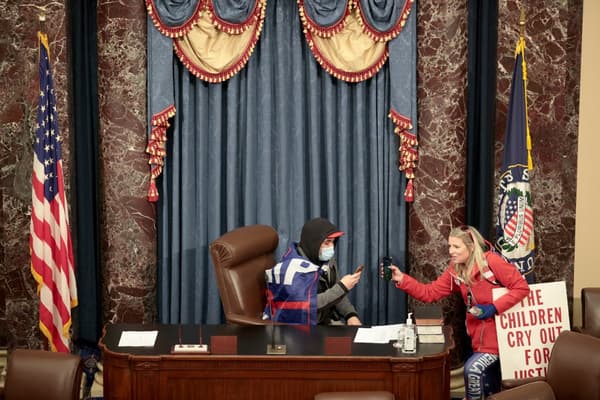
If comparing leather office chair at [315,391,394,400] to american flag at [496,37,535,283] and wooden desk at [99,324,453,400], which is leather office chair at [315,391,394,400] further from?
american flag at [496,37,535,283]

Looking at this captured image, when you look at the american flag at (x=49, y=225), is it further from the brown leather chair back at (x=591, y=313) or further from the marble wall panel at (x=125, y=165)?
the brown leather chair back at (x=591, y=313)

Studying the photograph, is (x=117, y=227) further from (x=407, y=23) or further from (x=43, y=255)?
(x=407, y=23)

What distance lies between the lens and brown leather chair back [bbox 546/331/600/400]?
4.77 meters

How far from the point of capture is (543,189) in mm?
6574

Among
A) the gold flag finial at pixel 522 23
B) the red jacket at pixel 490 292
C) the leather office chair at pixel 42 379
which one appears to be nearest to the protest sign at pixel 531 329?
the red jacket at pixel 490 292

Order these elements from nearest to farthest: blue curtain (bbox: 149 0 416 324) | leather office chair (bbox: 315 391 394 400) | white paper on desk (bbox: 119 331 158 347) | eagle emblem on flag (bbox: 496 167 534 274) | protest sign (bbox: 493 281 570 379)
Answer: leather office chair (bbox: 315 391 394 400) < white paper on desk (bbox: 119 331 158 347) < protest sign (bbox: 493 281 570 379) < eagle emblem on flag (bbox: 496 167 534 274) < blue curtain (bbox: 149 0 416 324)

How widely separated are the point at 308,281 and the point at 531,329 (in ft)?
4.58

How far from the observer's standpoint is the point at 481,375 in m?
5.63

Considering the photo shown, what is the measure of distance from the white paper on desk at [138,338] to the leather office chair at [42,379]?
0.48m

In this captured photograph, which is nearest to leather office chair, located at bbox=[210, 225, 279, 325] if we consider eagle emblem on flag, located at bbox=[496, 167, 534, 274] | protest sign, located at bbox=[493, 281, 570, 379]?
protest sign, located at bbox=[493, 281, 570, 379]

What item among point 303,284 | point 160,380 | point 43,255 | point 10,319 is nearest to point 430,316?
point 303,284

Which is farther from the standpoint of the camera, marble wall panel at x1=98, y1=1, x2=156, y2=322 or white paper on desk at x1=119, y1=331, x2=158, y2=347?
marble wall panel at x1=98, y1=1, x2=156, y2=322

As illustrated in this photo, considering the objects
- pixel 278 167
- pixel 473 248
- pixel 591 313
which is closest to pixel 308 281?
pixel 473 248

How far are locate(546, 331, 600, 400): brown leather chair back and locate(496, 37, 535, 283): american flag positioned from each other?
48.6 inches
